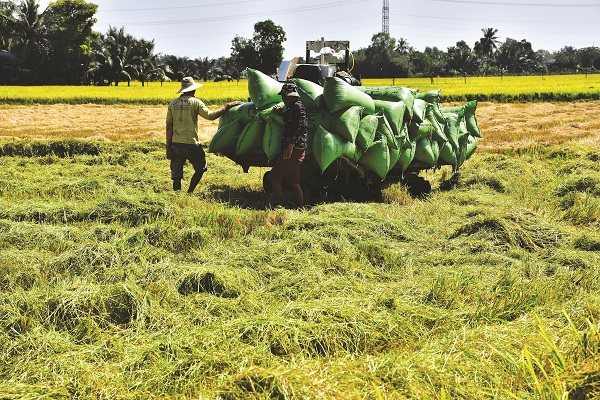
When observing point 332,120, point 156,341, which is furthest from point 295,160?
point 156,341

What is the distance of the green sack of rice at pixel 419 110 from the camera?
23.4ft

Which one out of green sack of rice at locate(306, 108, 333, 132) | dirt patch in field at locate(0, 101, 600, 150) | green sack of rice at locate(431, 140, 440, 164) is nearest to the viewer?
green sack of rice at locate(306, 108, 333, 132)

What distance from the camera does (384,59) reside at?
6088 cm

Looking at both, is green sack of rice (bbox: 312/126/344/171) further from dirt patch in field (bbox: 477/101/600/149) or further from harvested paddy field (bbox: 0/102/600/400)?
dirt patch in field (bbox: 477/101/600/149)

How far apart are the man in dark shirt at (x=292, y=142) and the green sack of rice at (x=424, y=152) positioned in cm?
178

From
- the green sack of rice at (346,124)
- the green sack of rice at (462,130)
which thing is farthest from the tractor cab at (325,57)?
the green sack of rice at (346,124)

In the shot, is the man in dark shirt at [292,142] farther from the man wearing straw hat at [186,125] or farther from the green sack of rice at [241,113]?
the man wearing straw hat at [186,125]

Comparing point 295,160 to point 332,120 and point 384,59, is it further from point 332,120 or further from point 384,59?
point 384,59

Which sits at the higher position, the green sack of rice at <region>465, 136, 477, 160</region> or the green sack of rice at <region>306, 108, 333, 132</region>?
the green sack of rice at <region>306, 108, 333, 132</region>

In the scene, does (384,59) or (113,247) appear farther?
(384,59)

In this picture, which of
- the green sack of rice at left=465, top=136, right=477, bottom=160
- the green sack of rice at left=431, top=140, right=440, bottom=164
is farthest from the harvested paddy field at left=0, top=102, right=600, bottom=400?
the green sack of rice at left=465, top=136, right=477, bottom=160

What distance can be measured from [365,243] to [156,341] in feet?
7.05

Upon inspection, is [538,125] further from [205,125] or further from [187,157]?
[187,157]

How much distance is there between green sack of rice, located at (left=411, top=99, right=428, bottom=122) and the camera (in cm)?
714
